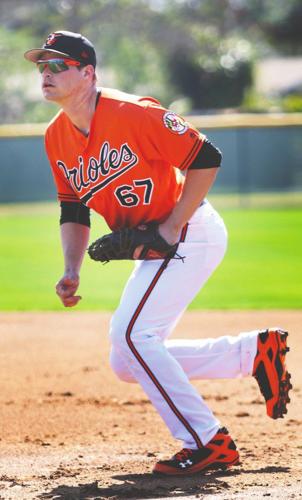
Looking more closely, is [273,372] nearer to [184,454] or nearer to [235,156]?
[184,454]

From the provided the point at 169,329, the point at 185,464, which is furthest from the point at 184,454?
the point at 169,329

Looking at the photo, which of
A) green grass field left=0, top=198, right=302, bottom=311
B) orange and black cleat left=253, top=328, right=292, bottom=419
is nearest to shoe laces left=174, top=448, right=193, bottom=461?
orange and black cleat left=253, top=328, right=292, bottom=419

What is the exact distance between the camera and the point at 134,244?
A: 3873mm

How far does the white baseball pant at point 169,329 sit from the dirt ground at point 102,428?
0.84ft

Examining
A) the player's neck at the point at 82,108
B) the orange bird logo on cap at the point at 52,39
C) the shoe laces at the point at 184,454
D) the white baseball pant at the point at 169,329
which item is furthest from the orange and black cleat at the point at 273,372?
the orange bird logo on cap at the point at 52,39

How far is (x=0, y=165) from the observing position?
19.5 metres

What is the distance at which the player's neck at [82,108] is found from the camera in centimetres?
391

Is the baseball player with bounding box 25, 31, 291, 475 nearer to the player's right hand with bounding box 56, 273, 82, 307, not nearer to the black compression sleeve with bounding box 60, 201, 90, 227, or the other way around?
the player's right hand with bounding box 56, 273, 82, 307

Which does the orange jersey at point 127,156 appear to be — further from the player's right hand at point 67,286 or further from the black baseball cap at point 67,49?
the player's right hand at point 67,286

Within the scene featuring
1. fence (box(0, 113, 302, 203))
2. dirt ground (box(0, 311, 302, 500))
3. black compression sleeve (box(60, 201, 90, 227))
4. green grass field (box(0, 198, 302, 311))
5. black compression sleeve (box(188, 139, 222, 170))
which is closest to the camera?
dirt ground (box(0, 311, 302, 500))

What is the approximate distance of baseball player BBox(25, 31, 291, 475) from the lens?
3861mm

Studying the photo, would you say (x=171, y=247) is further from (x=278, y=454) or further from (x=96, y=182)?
(x=278, y=454)

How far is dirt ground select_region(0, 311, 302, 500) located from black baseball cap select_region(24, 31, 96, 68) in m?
1.70

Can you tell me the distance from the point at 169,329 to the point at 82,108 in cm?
98
